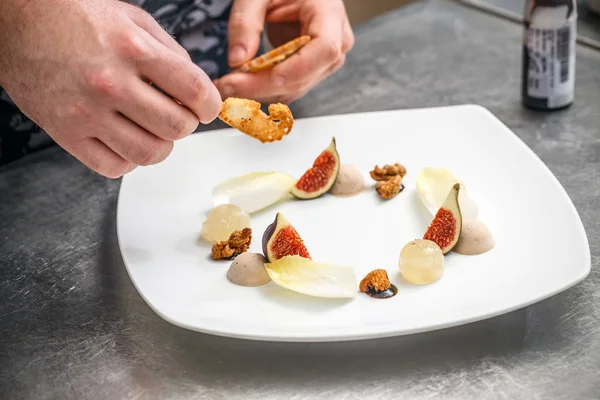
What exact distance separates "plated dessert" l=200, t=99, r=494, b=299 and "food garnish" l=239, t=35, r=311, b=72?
0.17m

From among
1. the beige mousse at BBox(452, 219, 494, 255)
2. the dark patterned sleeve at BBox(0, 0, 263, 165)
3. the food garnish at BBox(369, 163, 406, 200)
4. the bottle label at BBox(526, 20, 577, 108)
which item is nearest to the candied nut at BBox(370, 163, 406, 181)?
the food garnish at BBox(369, 163, 406, 200)

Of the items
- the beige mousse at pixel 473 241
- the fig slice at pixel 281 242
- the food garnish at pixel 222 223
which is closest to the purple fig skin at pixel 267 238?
the fig slice at pixel 281 242

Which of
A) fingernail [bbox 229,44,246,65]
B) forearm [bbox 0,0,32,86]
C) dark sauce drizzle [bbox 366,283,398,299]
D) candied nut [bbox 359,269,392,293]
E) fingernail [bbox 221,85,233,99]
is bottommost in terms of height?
dark sauce drizzle [bbox 366,283,398,299]

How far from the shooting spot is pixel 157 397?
1.20m

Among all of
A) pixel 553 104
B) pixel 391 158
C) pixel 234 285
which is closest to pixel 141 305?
pixel 234 285

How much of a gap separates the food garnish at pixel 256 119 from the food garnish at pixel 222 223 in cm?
19

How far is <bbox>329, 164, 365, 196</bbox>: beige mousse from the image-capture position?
1.65m

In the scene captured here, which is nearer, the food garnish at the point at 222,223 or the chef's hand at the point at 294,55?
the food garnish at the point at 222,223

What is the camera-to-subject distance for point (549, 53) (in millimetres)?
1878

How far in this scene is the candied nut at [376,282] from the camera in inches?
51.5

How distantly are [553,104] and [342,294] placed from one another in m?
0.97

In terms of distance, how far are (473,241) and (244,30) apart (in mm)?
842

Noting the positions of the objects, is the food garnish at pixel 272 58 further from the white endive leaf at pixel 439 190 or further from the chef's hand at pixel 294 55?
the white endive leaf at pixel 439 190

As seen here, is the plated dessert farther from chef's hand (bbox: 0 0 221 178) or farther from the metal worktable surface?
chef's hand (bbox: 0 0 221 178)
